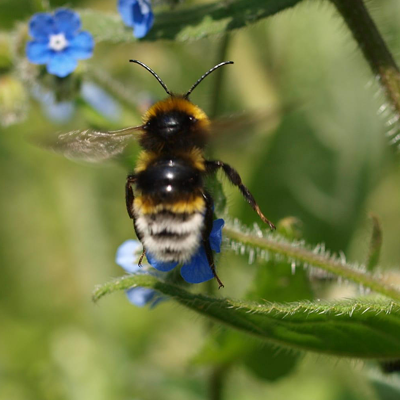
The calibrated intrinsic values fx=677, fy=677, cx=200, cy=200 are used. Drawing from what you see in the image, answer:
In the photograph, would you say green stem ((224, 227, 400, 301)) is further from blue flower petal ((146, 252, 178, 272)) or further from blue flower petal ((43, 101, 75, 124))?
blue flower petal ((43, 101, 75, 124))

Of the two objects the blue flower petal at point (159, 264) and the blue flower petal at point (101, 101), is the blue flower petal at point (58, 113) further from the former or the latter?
the blue flower petal at point (159, 264)

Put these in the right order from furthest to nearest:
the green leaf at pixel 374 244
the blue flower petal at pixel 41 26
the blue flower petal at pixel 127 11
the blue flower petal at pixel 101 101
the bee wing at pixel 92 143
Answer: the blue flower petal at pixel 101 101, the blue flower petal at pixel 41 26, the blue flower petal at pixel 127 11, the green leaf at pixel 374 244, the bee wing at pixel 92 143

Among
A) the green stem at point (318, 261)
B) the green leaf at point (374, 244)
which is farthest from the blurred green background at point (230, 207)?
the green stem at point (318, 261)

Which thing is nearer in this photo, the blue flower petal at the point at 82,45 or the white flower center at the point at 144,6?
the white flower center at the point at 144,6

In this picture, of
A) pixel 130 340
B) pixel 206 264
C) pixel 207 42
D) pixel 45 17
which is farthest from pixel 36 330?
pixel 206 264

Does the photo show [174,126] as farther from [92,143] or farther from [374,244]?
[374,244]

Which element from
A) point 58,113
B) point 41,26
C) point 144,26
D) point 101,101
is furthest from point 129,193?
point 58,113
